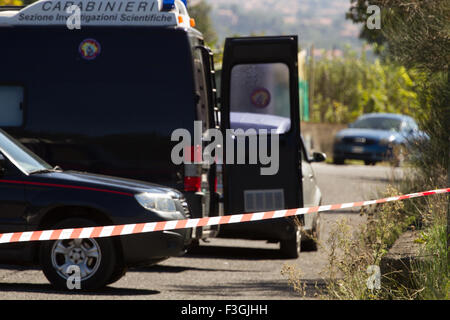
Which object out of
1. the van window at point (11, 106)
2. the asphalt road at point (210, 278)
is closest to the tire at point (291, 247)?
the asphalt road at point (210, 278)

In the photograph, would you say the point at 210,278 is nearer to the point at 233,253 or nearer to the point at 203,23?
the point at 233,253

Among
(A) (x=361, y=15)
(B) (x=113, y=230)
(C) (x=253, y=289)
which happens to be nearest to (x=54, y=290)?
(B) (x=113, y=230)

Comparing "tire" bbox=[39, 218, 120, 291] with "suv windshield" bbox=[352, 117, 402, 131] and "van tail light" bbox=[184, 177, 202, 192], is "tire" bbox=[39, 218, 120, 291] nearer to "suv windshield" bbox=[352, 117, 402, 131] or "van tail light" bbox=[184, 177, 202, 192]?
"van tail light" bbox=[184, 177, 202, 192]

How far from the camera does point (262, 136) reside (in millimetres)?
12000

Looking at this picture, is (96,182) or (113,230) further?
(96,182)

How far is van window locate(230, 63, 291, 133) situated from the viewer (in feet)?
39.3

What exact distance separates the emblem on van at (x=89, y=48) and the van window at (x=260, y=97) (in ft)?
5.66

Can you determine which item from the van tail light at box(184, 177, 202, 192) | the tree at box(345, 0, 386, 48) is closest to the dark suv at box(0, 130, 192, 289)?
the van tail light at box(184, 177, 202, 192)

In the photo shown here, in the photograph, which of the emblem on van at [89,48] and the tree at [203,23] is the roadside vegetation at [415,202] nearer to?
the emblem on van at [89,48]

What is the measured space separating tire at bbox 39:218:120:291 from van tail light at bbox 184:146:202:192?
1.54 meters

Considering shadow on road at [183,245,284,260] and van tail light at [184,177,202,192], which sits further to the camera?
shadow on road at [183,245,284,260]

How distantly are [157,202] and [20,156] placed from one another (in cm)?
136

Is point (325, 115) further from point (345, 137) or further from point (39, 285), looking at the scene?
point (39, 285)

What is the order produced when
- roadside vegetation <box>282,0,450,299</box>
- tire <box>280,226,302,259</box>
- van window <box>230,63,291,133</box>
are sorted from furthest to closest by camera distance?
tire <box>280,226,302,259</box>, van window <box>230,63,291,133</box>, roadside vegetation <box>282,0,450,299</box>
